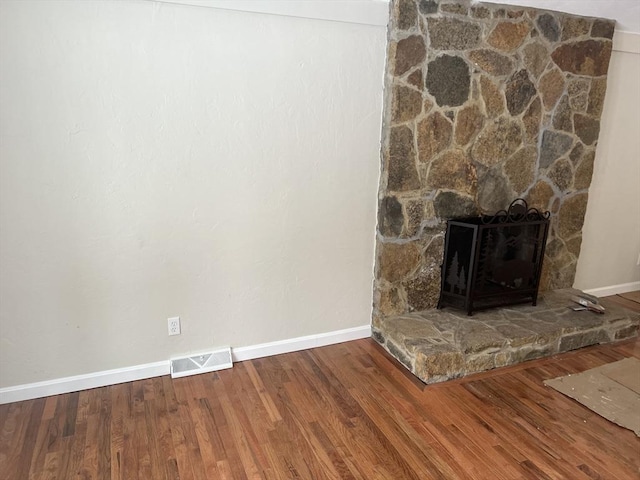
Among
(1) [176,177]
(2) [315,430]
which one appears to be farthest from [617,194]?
(1) [176,177]

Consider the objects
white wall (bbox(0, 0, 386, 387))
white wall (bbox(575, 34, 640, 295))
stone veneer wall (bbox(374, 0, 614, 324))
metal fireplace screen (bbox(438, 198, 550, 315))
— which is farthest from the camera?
white wall (bbox(575, 34, 640, 295))

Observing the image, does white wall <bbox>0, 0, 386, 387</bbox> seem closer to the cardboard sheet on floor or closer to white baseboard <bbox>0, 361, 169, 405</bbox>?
white baseboard <bbox>0, 361, 169, 405</bbox>

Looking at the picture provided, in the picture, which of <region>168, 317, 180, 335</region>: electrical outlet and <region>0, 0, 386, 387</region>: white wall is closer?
<region>0, 0, 386, 387</region>: white wall

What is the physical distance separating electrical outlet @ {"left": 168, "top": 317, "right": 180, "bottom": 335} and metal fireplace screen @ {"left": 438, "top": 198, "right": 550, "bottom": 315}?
5.78 ft

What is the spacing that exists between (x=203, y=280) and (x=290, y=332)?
68 cm

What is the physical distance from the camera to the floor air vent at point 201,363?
2.61m

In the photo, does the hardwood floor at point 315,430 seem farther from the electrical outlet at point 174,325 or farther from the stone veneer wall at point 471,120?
the stone veneer wall at point 471,120

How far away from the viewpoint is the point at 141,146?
91.8 inches

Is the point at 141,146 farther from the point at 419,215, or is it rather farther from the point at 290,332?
the point at 419,215

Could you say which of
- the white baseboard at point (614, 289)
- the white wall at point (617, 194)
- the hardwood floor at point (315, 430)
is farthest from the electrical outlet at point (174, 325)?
the white baseboard at point (614, 289)

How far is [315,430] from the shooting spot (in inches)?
86.6

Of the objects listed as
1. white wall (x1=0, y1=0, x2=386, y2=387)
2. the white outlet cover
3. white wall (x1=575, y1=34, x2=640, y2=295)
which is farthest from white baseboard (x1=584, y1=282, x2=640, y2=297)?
the white outlet cover

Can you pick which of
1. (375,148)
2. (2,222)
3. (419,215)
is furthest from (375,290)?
(2,222)

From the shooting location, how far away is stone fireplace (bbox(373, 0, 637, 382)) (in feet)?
9.04
